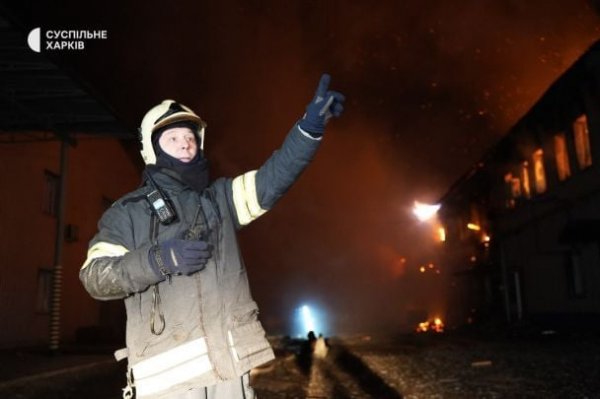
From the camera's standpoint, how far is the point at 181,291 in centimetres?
218

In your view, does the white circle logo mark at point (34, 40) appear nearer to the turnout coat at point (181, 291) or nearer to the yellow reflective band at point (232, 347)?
the turnout coat at point (181, 291)

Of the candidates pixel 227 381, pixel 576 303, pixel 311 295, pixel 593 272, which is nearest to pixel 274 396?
pixel 227 381

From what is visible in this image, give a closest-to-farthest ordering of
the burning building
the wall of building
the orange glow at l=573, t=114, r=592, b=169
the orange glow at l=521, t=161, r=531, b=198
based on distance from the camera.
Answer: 1. the wall of building
2. the burning building
3. the orange glow at l=573, t=114, r=592, b=169
4. the orange glow at l=521, t=161, r=531, b=198

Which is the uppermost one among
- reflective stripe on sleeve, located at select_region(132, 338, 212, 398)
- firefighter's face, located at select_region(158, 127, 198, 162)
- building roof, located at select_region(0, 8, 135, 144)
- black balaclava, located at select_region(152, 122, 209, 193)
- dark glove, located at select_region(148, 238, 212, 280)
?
building roof, located at select_region(0, 8, 135, 144)

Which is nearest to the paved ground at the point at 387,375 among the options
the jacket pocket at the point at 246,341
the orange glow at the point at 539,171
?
the jacket pocket at the point at 246,341

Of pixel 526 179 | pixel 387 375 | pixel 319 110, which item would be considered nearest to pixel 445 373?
pixel 387 375

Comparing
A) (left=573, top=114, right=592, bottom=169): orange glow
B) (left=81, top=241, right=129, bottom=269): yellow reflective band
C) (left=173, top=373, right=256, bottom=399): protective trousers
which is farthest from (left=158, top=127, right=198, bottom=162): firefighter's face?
(left=573, top=114, right=592, bottom=169): orange glow

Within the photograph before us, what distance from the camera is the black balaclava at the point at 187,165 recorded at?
2.40 metres

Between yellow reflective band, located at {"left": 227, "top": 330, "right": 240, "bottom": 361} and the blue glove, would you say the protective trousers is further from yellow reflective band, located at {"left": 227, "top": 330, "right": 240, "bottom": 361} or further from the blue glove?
the blue glove

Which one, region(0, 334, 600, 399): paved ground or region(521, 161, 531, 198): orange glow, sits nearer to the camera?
region(0, 334, 600, 399): paved ground

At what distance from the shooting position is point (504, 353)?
10289 mm

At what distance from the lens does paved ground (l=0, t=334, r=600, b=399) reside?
20.7ft

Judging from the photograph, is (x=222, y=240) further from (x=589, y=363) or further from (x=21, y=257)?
(x=21, y=257)

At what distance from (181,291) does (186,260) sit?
23 cm
